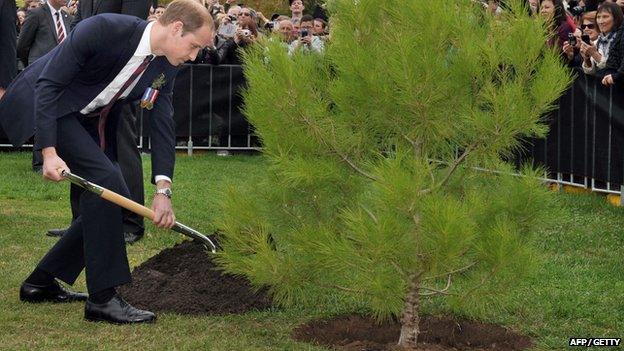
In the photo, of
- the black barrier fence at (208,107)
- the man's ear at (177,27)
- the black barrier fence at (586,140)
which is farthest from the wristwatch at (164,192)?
the black barrier fence at (208,107)

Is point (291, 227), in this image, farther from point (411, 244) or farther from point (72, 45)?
point (72, 45)

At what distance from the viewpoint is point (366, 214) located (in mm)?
→ 5402

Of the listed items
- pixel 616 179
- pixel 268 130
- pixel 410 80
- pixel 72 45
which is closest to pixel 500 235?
pixel 410 80

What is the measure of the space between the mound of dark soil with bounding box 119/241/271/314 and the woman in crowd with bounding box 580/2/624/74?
605 cm

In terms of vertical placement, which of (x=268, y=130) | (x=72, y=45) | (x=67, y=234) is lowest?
(x=67, y=234)

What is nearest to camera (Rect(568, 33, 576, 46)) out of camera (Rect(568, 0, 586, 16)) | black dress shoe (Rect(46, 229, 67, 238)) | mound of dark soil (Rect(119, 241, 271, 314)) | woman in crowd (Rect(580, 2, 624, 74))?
woman in crowd (Rect(580, 2, 624, 74))

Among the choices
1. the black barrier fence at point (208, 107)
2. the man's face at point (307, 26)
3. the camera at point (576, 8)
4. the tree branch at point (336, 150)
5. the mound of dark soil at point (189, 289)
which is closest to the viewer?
the tree branch at point (336, 150)

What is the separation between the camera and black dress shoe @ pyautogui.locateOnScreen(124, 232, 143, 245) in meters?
8.82

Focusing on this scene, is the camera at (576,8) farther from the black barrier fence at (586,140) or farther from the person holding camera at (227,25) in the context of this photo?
the person holding camera at (227,25)

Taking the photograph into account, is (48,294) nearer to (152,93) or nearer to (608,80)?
(152,93)

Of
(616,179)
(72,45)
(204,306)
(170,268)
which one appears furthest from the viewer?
(616,179)

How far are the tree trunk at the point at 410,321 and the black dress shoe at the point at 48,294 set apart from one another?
6.86 feet

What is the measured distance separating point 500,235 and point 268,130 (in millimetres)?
1249

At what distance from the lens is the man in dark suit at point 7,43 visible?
30.7 feet
